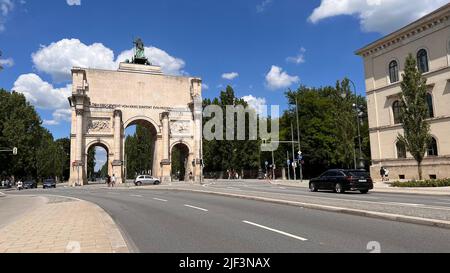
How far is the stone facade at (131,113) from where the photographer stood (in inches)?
2554

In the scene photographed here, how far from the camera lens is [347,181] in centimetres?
2572

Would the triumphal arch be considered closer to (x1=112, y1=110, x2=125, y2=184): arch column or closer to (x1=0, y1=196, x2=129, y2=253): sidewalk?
(x1=112, y1=110, x2=125, y2=184): arch column

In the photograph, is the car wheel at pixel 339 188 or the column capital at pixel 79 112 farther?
the column capital at pixel 79 112

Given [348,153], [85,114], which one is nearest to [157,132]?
[85,114]

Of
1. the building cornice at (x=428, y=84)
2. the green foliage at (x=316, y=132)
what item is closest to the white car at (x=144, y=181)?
the green foliage at (x=316, y=132)

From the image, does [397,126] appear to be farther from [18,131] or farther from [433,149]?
[18,131]

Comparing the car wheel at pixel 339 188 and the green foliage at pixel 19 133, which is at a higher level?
the green foliage at pixel 19 133

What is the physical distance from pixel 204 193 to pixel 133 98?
1740 inches

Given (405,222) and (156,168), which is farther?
(156,168)

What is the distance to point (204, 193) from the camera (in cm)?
2806

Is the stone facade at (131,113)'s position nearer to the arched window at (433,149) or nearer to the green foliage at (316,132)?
the green foliage at (316,132)

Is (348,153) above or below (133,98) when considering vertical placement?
below
